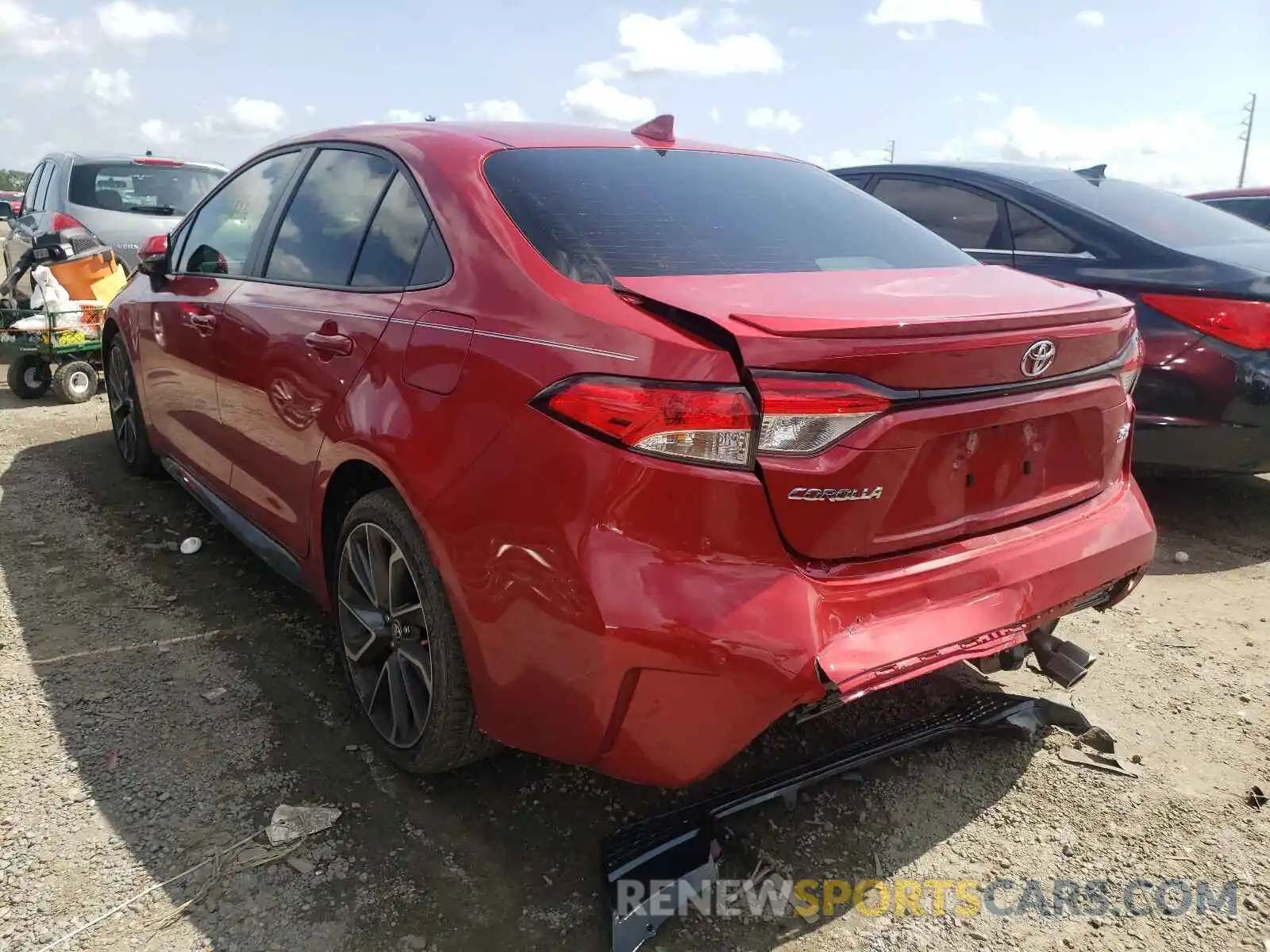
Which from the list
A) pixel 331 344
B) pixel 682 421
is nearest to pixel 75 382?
pixel 331 344

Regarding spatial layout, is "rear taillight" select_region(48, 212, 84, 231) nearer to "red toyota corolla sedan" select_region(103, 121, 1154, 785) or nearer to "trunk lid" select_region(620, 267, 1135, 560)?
"red toyota corolla sedan" select_region(103, 121, 1154, 785)

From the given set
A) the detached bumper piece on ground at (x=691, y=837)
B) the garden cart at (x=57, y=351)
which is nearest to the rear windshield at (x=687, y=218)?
the detached bumper piece on ground at (x=691, y=837)

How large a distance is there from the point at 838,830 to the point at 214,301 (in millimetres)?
2746

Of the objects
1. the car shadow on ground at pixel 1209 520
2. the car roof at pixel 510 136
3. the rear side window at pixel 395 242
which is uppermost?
the car roof at pixel 510 136

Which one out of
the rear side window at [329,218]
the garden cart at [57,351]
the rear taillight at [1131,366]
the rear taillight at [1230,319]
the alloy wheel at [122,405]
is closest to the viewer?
the rear taillight at [1131,366]

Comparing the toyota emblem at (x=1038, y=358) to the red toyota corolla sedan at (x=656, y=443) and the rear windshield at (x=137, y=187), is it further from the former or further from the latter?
the rear windshield at (x=137, y=187)

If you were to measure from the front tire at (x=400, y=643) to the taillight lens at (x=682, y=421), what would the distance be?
2.30ft

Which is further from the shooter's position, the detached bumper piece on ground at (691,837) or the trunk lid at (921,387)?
the detached bumper piece on ground at (691,837)

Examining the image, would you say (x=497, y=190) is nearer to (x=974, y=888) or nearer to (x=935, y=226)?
(x=974, y=888)

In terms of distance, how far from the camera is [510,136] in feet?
8.64

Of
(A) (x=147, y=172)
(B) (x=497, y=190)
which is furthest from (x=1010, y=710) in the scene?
(A) (x=147, y=172)

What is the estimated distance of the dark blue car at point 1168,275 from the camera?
13.1 ft

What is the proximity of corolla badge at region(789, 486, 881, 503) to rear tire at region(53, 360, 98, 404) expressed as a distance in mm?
6562

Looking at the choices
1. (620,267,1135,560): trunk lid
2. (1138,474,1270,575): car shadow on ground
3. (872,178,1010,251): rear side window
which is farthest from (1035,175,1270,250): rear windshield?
(620,267,1135,560): trunk lid
